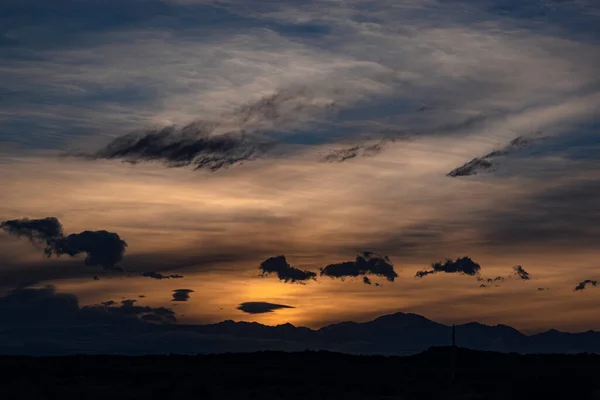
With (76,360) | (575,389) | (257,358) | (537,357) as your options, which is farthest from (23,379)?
(537,357)

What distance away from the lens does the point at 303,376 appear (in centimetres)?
10088

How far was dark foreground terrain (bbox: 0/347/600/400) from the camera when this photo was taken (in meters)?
81.4

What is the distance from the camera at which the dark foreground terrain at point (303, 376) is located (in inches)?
3206

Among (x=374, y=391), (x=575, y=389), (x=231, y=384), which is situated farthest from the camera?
(x=231, y=384)

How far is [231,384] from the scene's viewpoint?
300 feet

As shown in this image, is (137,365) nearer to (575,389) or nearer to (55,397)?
(55,397)

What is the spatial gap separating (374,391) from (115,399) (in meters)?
25.6

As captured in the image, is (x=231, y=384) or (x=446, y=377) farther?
(x=446, y=377)

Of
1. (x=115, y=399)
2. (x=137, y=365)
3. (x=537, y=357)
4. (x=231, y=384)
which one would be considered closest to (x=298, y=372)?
(x=231, y=384)

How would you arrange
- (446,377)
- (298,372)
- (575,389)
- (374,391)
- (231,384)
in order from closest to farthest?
(575,389) → (374,391) → (231,384) → (446,377) → (298,372)

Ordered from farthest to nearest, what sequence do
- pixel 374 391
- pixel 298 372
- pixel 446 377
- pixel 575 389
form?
pixel 298 372, pixel 446 377, pixel 374 391, pixel 575 389

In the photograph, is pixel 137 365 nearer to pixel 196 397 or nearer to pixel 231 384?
pixel 231 384

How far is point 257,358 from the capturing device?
131375 mm

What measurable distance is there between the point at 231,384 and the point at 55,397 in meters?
20.1
